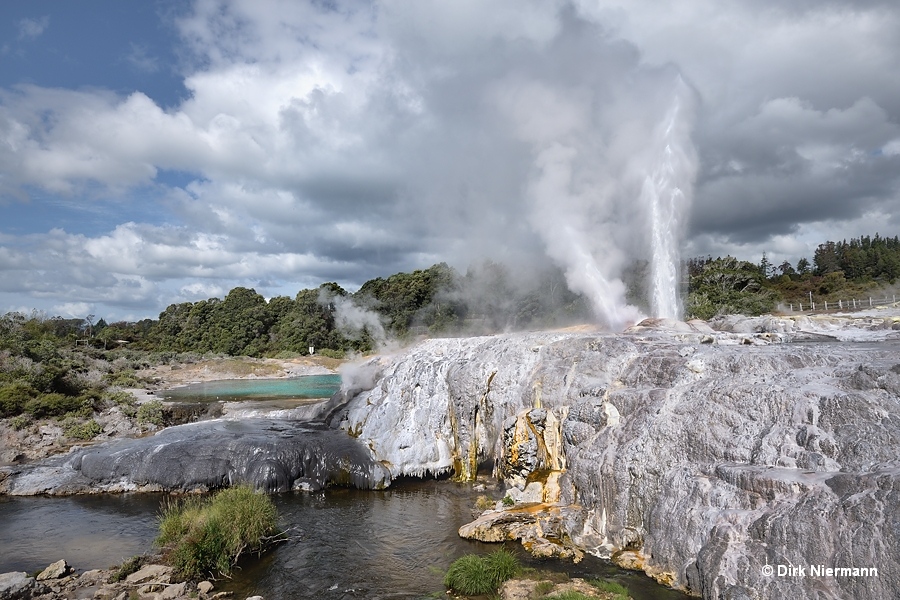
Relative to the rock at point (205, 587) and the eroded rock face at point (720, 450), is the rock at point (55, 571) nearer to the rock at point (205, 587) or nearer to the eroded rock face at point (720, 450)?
the rock at point (205, 587)

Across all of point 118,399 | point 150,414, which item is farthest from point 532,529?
point 118,399

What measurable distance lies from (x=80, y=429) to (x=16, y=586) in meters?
14.3

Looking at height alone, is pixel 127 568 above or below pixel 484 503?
below

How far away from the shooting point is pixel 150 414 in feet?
78.2

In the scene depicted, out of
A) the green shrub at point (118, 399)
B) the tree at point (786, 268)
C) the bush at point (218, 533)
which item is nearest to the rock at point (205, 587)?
the bush at point (218, 533)

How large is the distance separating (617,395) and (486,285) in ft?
126

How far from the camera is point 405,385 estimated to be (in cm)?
1791

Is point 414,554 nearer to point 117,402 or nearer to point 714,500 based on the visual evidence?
point 714,500

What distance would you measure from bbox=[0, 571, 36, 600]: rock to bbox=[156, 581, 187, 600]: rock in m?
2.19

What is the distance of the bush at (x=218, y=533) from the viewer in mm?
9570

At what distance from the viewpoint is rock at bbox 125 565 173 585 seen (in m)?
9.20

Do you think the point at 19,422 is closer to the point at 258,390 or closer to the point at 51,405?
the point at 51,405

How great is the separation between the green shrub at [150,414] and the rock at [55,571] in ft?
47.2

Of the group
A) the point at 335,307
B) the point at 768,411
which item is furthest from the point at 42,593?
the point at 335,307
